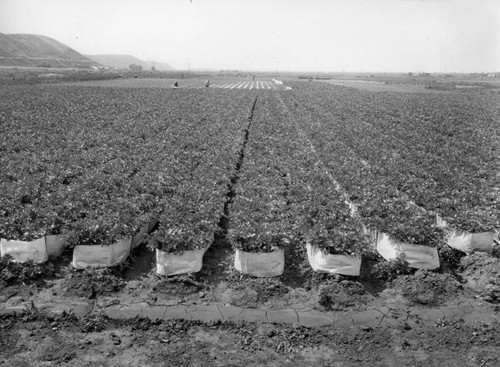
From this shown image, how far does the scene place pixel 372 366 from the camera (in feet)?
20.8

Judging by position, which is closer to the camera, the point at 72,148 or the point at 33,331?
the point at 33,331

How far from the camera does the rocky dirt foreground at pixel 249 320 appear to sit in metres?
6.54

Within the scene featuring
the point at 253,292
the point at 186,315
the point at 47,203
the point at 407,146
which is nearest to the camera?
the point at 186,315

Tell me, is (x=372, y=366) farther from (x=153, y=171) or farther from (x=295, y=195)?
(x=153, y=171)

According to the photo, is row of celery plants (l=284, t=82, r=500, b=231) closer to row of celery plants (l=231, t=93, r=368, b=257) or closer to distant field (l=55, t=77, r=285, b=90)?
row of celery plants (l=231, t=93, r=368, b=257)

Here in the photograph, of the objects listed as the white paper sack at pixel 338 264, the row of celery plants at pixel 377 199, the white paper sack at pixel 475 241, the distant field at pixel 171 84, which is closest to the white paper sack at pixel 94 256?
the white paper sack at pixel 338 264

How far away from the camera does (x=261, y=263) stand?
8.61 metres

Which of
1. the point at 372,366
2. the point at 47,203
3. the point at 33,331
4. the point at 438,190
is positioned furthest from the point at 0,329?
the point at 438,190

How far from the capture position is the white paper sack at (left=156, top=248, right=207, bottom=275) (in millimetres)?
8594

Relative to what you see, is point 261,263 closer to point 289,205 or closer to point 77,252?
point 77,252

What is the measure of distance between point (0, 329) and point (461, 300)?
8504 millimetres

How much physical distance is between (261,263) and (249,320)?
1.40 meters

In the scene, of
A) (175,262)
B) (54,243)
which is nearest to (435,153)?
(175,262)

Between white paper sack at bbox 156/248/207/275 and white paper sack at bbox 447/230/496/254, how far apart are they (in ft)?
20.5
